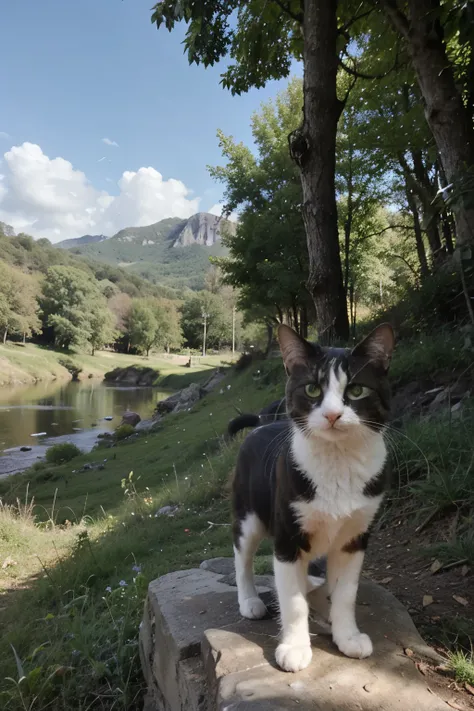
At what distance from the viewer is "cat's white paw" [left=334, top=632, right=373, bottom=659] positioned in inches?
71.9

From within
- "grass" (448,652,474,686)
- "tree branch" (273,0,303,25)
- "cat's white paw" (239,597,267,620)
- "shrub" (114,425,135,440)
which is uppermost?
"tree branch" (273,0,303,25)

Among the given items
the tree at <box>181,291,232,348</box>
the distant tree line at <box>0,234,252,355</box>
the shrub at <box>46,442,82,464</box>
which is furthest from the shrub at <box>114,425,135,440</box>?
the tree at <box>181,291,232,348</box>

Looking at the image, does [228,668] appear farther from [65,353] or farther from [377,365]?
[65,353]

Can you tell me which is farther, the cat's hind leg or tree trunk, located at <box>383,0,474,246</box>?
tree trunk, located at <box>383,0,474,246</box>

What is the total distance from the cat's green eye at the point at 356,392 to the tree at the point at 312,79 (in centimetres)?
470

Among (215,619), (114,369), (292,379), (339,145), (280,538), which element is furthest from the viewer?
(114,369)

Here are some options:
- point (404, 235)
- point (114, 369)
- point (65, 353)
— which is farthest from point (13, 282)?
point (404, 235)

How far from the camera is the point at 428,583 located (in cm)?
275

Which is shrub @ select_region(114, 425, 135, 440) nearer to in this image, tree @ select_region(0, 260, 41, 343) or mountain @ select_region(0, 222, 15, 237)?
tree @ select_region(0, 260, 41, 343)

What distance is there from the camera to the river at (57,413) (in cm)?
2253

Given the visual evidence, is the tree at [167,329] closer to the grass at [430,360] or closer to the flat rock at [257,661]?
the grass at [430,360]

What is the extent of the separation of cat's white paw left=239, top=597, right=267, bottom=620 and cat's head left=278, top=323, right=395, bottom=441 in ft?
3.13

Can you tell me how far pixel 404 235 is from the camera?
19.9 metres

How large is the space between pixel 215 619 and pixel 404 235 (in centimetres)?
2023
